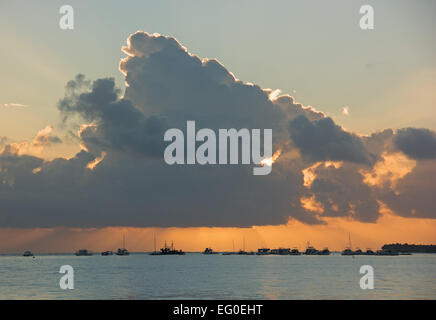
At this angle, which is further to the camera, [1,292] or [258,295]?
[1,292]
